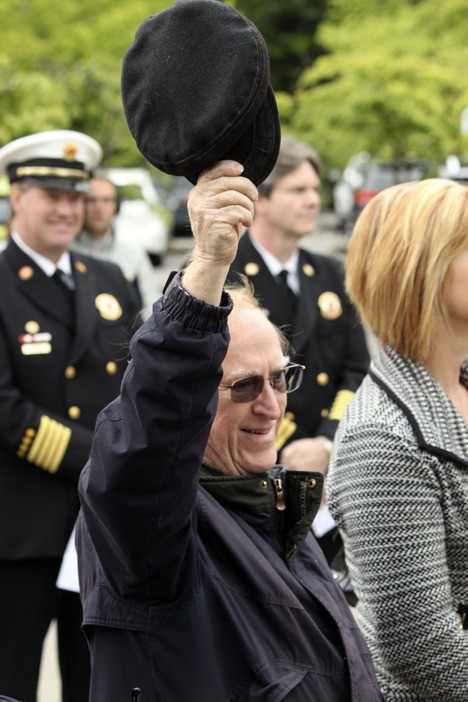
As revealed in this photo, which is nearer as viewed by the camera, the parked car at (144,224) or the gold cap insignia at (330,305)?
the gold cap insignia at (330,305)

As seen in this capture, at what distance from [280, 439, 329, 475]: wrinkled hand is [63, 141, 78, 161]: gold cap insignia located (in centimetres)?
A: 163

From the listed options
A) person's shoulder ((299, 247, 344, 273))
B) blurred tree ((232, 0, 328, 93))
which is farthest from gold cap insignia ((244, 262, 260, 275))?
blurred tree ((232, 0, 328, 93))

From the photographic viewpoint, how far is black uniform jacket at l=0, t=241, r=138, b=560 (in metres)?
4.02

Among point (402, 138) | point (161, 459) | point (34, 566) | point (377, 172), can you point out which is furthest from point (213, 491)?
point (377, 172)

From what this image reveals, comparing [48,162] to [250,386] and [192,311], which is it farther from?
[192,311]

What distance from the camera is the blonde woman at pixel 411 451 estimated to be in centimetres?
241

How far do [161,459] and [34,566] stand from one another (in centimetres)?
246

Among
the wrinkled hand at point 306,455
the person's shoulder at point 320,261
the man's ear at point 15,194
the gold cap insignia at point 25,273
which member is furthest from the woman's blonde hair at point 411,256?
the man's ear at point 15,194

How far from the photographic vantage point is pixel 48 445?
4035 millimetres

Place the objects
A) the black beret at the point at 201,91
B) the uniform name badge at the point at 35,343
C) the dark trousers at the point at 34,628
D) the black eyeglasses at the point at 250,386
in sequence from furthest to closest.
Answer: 1. the uniform name badge at the point at 35,343
2. the dark trousers at the point at 34,628
3. the black eyeglasses at the point at 250,386
4. the black beret at the point at 201,91

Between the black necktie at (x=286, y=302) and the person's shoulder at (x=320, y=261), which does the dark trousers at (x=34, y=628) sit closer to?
the black necktie at (x=286, y=302)

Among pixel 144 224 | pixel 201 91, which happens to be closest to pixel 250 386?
pixel 201 91

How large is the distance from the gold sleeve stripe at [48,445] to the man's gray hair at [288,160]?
1.53m

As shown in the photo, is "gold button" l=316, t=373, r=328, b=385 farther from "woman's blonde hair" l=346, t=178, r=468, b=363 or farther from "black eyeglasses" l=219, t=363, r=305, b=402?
"black eyeglasses" l=219, t=363, r=305, b=402
